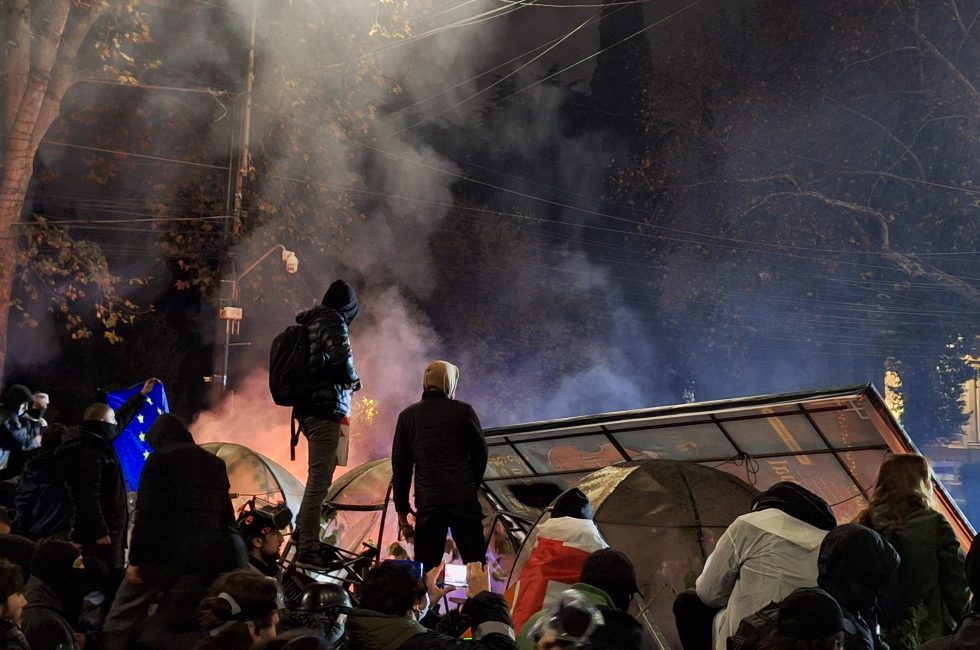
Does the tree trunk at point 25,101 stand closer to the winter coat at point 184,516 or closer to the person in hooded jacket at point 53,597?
the person in hooded jacket at point 53,597

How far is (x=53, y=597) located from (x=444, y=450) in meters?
2.19

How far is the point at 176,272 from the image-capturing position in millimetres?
18141

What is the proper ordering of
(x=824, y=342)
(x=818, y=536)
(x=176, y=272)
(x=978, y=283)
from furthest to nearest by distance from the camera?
(x=824, y=342) → (x=978, y=283) → (x=176, y=272) → (x=818, y=536)

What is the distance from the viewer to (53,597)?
15.1ft

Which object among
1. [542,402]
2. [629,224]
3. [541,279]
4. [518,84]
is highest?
[518,84]

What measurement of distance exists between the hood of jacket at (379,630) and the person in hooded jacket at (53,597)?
171 centimetres

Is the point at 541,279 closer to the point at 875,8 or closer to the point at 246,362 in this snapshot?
the point at 246,362

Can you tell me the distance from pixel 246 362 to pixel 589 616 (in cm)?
1792

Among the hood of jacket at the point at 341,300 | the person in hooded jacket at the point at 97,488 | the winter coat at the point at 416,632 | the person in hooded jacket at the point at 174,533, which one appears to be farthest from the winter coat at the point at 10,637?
the hood of jacket at the point at 341,300

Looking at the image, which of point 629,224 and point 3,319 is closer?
point 3,319

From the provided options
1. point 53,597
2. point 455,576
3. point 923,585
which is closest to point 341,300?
point 455,576

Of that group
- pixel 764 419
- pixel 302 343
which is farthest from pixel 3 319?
pixel 764 419

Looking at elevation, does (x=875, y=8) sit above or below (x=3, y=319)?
above

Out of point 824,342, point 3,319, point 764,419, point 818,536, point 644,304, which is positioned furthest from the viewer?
point 644,304
